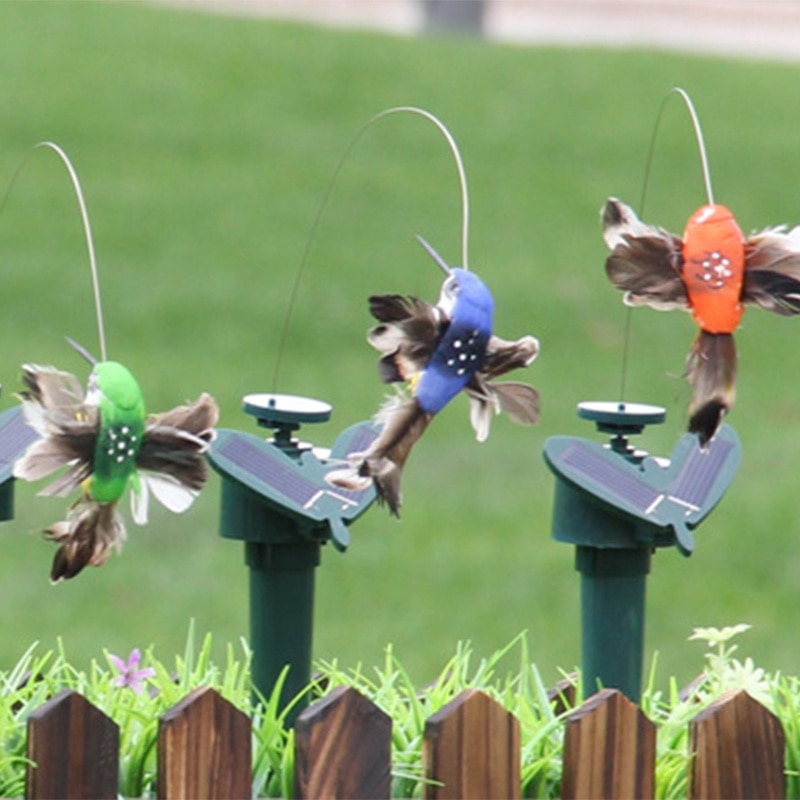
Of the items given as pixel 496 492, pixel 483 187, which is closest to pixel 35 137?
pixel 483 187

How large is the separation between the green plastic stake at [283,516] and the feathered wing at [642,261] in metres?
0.38

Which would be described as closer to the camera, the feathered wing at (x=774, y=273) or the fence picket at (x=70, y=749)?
the fence picket at (x=70, y=749)

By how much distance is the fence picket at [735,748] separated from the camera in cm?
223

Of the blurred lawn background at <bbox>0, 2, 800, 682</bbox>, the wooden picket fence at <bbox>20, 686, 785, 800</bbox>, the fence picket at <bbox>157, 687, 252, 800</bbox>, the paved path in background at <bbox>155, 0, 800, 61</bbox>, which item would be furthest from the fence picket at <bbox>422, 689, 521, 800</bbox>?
the paved path in background at <bbox>155, 0, 800, 61</bbox>

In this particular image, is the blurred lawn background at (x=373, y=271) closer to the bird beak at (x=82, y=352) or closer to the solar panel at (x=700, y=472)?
the solar panel at (x=700, y=472)

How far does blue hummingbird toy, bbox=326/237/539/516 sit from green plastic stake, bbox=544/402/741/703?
0.91ft

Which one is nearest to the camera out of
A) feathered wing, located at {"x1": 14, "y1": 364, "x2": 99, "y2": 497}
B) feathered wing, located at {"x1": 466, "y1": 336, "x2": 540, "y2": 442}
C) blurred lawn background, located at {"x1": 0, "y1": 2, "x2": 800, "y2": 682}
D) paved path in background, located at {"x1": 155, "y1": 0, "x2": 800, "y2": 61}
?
feathered wing, located at {"x1": 14, "y1": 364, "x2": 99, "y2": 497}

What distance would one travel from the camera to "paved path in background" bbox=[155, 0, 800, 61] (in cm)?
1827

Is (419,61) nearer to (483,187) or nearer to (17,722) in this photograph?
(483,187)

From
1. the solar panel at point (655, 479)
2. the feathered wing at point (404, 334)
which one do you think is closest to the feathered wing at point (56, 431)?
the feathered wing at point (404, 334)

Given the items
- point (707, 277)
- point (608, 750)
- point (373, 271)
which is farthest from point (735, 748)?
point (373, 271)

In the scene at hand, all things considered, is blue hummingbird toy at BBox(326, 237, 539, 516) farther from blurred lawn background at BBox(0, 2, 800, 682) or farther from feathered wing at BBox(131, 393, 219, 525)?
blurred lawn background at BBox(0, 2, 800, 682)

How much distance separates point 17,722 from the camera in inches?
89.0

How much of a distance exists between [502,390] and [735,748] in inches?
20.5
